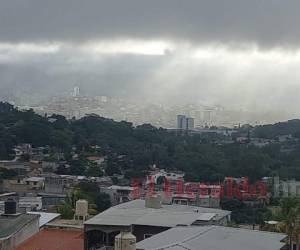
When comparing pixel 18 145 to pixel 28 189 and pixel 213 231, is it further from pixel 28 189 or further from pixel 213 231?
pixel 213 231

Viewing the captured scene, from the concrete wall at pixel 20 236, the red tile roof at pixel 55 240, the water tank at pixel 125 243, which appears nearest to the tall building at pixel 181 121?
the red tile roof at pixel 55 240

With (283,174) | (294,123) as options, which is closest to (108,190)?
(283,174)

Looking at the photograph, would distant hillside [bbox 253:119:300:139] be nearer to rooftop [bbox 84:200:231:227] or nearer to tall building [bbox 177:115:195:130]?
tall building [bbox 177:115:195:130]

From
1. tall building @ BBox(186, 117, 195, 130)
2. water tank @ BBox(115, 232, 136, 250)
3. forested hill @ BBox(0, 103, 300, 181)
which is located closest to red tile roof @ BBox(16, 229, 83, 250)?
water tank @ BBox(115, 232, 136, 250)

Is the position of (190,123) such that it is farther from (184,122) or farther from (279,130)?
(279,130)

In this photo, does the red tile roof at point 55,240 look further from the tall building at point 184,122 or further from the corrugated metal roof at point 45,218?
the tall building at point 184,122

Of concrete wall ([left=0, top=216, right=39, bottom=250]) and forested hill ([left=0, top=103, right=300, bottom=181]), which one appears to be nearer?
concrete wall ([left=0, top=216, right=39, bottom=250])
